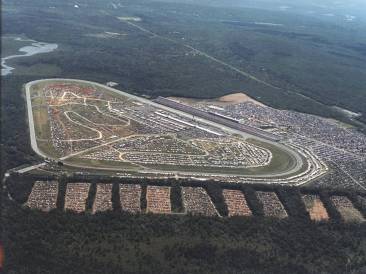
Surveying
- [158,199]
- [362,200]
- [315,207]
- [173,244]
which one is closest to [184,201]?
[158,199]

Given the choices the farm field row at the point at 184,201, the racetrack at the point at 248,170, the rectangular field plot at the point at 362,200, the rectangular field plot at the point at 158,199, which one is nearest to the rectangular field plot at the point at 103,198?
the farm field row at the point at 184,201

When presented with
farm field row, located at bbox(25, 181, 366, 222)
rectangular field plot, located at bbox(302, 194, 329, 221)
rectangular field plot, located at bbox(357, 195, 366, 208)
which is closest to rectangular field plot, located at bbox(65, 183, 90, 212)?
farm field row, located at bbox(25, 181, 366, 222)

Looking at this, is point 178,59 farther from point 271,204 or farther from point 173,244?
point 173,244

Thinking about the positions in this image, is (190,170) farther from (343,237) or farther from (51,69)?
(51,69)

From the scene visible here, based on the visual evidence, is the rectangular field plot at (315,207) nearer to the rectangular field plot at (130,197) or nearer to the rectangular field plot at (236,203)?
the rectangular field plot at (236,203)

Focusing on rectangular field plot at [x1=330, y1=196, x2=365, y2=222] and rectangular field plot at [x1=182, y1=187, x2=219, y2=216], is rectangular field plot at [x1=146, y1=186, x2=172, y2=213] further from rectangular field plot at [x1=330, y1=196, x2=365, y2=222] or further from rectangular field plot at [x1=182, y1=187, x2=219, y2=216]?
rectangular field plot at [x1=330, y1=196, x2=365, y2=222]
